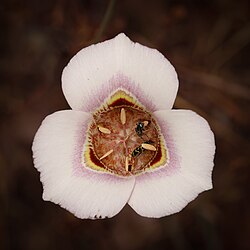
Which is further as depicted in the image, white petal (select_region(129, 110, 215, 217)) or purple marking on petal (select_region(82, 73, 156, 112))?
purple marking on petal (select_region(82, 73, 156, 112))

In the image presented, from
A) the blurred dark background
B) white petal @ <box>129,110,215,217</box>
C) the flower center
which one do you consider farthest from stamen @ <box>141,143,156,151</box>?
the blurred dark background

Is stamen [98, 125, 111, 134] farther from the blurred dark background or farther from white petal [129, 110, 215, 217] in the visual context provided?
the blurred dark background

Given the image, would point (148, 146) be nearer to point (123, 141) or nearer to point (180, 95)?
point (123, 141)

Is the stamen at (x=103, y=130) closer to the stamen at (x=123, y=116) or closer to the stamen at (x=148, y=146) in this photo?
the stamen at (x=123, y=116)

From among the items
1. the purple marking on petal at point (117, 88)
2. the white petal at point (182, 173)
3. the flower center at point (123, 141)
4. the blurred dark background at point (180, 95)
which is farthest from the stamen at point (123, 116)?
the blurred dark background at point (180, 95)

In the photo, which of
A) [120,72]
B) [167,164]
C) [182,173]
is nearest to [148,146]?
[167,164]
